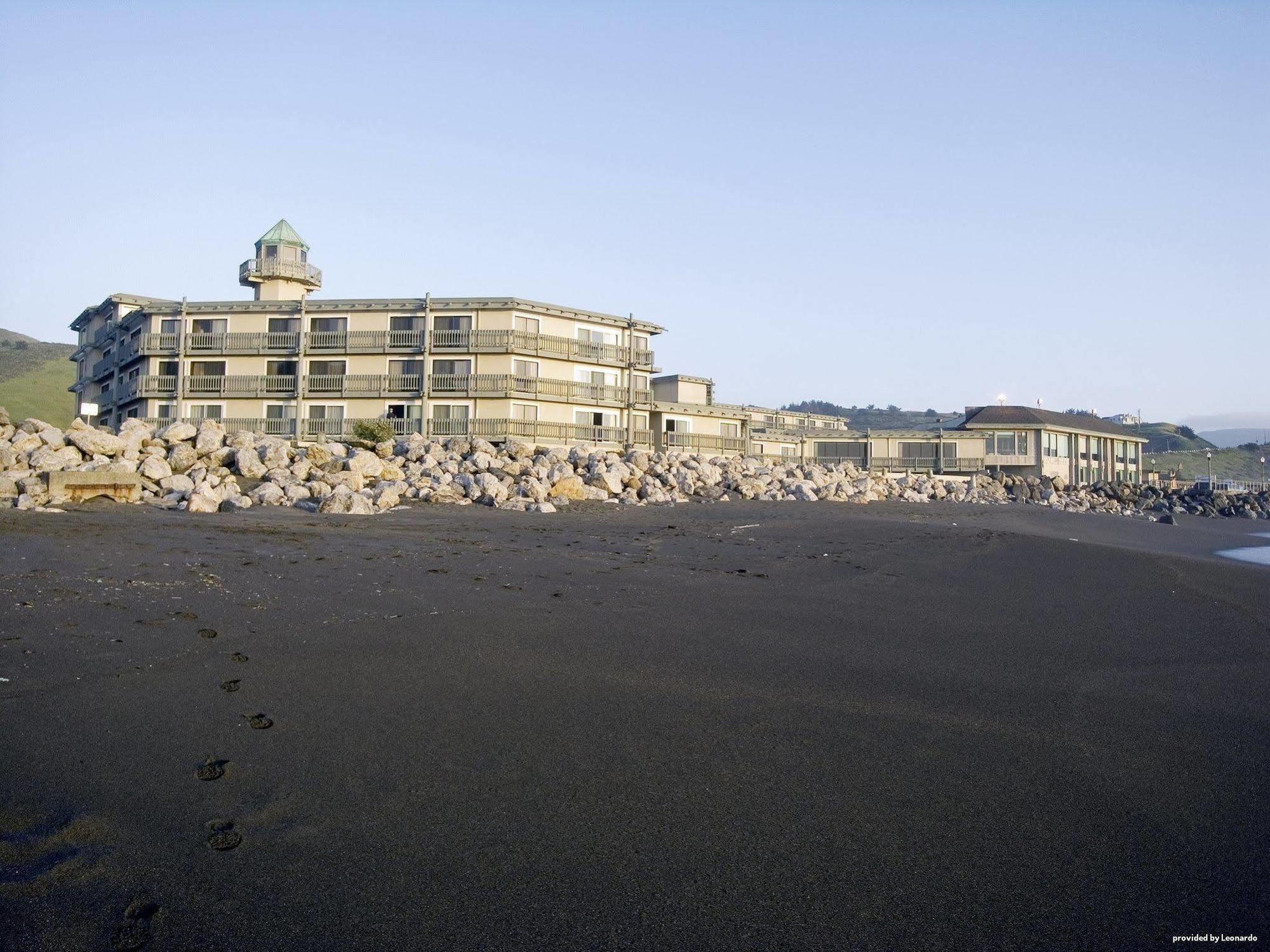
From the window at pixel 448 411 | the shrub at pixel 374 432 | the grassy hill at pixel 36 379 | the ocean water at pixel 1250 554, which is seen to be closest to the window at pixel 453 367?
the window at pixel 448 411

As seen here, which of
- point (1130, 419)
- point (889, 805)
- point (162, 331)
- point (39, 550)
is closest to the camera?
point (889, 805)

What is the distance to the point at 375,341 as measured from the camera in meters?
38.0

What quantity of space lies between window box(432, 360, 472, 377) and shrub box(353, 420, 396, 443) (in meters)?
5.42

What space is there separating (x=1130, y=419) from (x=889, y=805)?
100322mm

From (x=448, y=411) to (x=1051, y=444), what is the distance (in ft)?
141

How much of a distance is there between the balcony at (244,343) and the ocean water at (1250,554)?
3468 cm

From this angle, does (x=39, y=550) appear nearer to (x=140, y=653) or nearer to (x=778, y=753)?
(x=140, y=653)

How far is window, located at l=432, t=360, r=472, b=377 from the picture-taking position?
37.3 meters

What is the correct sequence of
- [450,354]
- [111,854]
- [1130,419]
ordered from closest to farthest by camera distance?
[111,854], [450,354], [1130,419]

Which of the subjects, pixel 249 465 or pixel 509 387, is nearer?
pixel 249 465

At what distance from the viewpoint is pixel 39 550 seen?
9.84 m

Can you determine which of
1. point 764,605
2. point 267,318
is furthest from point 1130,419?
point 764,605

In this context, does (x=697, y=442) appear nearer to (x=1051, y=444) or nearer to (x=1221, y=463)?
(x=1051, y=444)

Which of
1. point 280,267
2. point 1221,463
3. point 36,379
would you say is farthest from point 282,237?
point 1221,463
